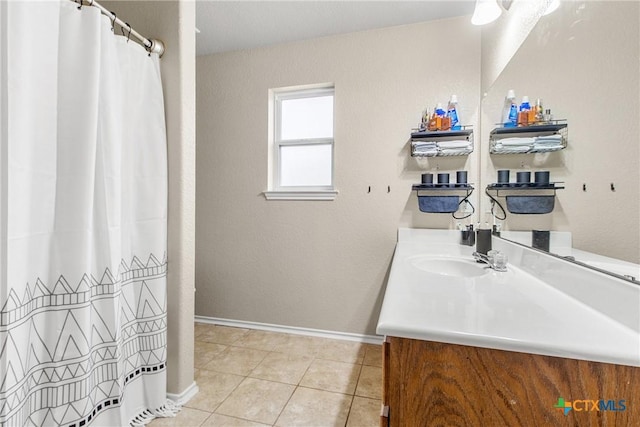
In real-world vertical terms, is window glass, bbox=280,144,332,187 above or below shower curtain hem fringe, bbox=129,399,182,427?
above

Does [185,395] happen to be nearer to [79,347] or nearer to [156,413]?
[156,413]

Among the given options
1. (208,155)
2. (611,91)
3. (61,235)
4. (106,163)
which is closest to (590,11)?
(611,91)

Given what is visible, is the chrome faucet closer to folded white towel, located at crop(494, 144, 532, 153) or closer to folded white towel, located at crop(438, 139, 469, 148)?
folded white towel, located at crop(494, 144, 532, 153)

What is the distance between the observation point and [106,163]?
1.17 metres

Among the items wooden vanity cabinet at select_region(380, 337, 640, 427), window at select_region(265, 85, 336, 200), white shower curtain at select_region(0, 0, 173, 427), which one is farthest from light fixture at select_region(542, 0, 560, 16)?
white shower curtain at select_region(0, 0, 173, 427)

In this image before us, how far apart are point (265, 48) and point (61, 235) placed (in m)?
2.09

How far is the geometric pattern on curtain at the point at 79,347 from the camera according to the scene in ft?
2.88

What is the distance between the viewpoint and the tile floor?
4.78ft

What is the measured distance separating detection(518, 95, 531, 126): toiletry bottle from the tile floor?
1604 millimetres

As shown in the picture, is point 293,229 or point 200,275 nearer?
point 293,229

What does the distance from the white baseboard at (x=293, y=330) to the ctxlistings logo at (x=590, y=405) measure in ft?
5.69

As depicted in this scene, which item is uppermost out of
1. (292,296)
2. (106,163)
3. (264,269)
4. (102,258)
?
(106,163)

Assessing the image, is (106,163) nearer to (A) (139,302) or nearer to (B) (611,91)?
(A) (139,302)

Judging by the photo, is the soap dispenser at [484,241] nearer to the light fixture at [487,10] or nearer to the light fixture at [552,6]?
the light fixture at [552,6]
